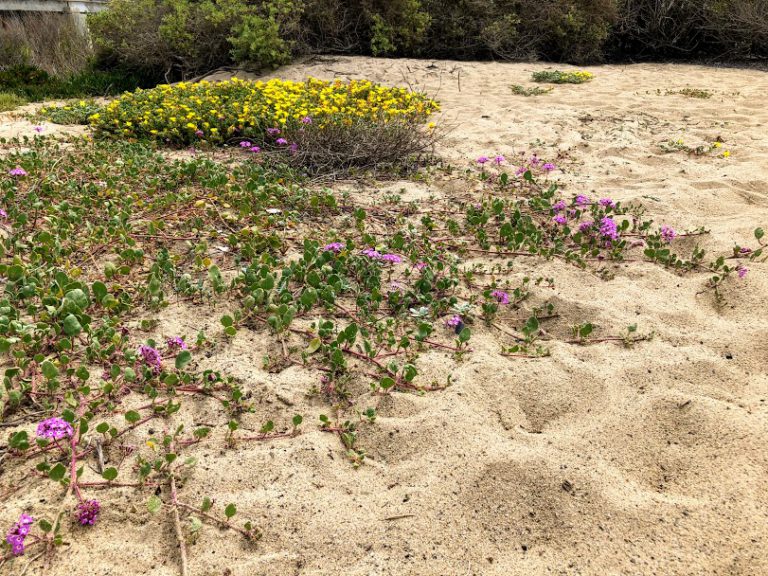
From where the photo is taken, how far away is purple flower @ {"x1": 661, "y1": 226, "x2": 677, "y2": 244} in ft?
12.4

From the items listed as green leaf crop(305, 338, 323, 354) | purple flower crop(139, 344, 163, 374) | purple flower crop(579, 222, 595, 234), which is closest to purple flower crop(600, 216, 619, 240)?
purple flower crop(579, 222, 595, 234)

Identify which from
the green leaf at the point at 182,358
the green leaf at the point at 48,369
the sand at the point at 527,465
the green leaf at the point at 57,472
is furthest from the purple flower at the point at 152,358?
the green leaf at the point at 57,472

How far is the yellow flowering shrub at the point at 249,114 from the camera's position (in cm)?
577

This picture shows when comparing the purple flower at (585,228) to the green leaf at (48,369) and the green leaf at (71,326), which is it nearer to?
the green leaf at (71,326)

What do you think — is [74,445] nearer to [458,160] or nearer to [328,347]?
[328,347]

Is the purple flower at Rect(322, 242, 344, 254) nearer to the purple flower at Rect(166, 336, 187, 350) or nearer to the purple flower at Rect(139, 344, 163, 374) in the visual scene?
the purple flower at Rect(166, 336, 187, 350)

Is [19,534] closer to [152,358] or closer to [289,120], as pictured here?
[152,358]

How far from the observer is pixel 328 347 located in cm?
275

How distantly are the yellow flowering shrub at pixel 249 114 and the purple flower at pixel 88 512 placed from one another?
161 inches

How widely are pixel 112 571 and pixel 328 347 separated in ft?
4.17

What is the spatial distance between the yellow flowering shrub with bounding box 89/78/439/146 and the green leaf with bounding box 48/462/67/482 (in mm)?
4020

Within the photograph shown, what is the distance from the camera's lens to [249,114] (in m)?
6.00

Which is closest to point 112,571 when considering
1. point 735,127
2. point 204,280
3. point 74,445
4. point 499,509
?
point 74,445

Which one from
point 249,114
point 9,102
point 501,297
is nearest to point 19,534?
point 501,297
